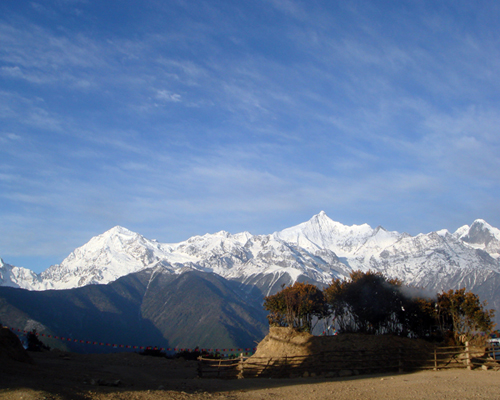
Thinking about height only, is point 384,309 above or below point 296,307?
below

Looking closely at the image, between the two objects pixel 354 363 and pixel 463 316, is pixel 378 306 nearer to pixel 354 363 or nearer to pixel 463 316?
pixel 463 316

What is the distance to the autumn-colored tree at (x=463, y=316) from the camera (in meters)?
29.2

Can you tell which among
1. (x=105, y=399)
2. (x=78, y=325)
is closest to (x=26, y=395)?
(x=105, y=399)

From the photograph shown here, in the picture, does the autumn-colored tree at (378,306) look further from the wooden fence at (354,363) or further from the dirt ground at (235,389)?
the dirt ground at (235,389)

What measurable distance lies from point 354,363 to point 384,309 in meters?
10.4

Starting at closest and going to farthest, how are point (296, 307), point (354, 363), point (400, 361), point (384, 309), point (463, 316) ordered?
point (400, 361)
point (354, 363)
point (463, 316)
point (384, 309)
point (296, 307)

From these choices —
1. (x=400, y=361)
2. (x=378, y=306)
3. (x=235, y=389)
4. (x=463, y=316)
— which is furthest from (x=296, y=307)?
(x=235, y=389)

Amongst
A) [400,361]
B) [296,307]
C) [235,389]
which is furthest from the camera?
[296,307]

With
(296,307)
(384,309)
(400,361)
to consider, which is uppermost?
(296,307)

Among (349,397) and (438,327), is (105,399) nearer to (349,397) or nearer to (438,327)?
(349,397)

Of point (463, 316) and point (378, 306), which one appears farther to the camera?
point (378, 306)

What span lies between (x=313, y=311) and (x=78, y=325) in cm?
18387

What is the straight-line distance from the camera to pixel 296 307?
37.2m

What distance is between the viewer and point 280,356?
26938 mm
